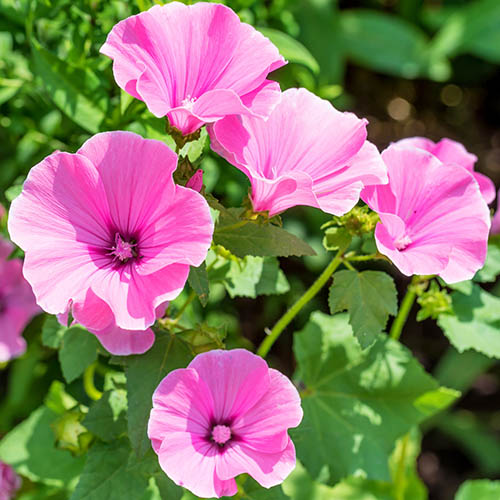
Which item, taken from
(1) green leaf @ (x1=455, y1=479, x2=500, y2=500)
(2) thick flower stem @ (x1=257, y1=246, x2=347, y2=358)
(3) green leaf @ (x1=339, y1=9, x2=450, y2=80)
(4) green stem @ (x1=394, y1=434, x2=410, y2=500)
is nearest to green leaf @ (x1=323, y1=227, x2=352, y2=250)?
(2) thick flower stem @ (x1=257, y1=246, x2=347, y2=358)

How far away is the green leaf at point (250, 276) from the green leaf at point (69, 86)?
0.33 meters

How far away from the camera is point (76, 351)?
1.18 m

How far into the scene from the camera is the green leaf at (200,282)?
0.94m

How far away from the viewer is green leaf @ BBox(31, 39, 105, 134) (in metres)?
1.29

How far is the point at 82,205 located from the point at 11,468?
84 centimetres

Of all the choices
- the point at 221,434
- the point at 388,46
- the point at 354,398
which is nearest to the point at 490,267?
the point at 354,398

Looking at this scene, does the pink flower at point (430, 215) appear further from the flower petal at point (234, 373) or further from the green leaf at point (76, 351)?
the green leaf at point (76, 351)

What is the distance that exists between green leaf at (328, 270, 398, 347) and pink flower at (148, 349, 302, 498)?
0.47 feet

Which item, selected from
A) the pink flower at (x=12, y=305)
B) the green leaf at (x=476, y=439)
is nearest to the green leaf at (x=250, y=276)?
the pink flower at (x=12, y=305)

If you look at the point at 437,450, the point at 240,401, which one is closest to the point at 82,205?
the point at 240,401

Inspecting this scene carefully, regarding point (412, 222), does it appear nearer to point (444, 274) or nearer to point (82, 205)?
point (444, 274)

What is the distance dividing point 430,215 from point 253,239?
0.25 metres

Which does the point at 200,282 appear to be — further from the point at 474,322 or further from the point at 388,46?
the point at 388,46

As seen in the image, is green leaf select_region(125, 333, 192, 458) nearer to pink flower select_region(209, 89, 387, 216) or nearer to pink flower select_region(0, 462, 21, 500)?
pink flower select_region(209, 89, 387, 216)
